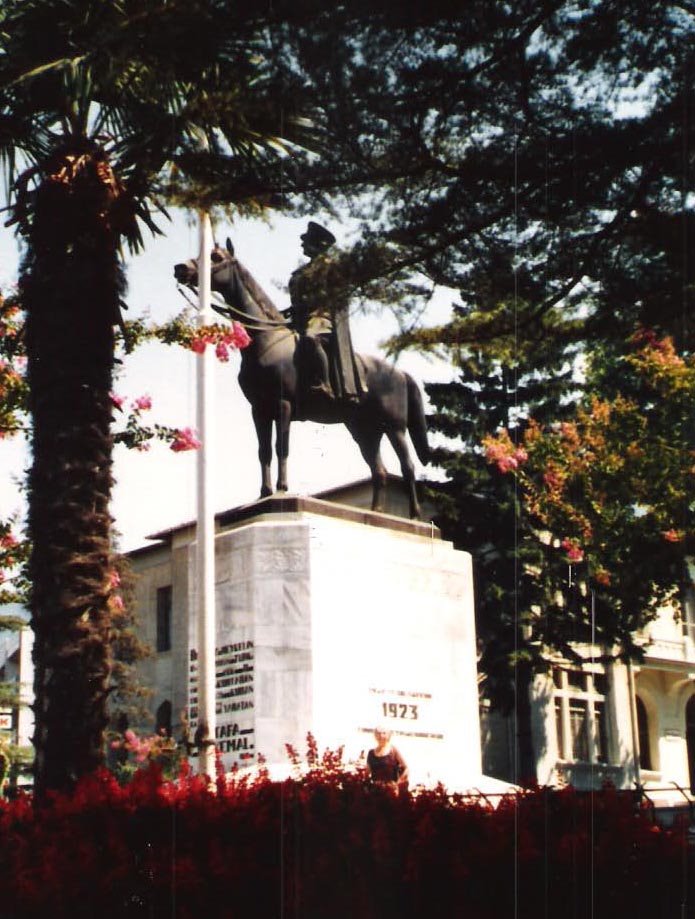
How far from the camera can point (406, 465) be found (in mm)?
9156

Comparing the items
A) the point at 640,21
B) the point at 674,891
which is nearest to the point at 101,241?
the point at 640,21

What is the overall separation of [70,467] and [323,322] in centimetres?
179

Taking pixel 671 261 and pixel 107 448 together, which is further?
pixel 107 448

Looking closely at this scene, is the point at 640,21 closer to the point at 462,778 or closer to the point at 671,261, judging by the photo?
the point at 671,261

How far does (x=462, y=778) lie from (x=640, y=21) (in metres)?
4.43

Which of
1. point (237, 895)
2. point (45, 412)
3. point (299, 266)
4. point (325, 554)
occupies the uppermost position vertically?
point (299, 266)

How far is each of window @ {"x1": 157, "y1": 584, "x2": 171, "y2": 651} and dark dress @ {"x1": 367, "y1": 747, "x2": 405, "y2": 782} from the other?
10.1 feet

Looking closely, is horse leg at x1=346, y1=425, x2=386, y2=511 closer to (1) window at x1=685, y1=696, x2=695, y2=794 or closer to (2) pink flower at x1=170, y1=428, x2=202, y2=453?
(2) pink flower at x1=170, y1=428, x2=202, y2=453

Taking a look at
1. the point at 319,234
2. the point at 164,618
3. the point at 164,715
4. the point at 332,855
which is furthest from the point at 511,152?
the point at 164,715

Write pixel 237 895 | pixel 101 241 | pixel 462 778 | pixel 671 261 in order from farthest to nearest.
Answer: pixel 101 241 → pixel 462 778 → pixel 671 261 → pixel 237 895

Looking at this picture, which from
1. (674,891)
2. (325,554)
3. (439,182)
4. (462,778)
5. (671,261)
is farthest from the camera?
(325,554)

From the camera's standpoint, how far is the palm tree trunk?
8234mm

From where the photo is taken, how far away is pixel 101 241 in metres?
9.00

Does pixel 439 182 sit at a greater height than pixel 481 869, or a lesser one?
greater
